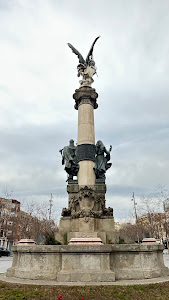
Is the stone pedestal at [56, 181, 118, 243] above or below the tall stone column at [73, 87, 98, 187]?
below

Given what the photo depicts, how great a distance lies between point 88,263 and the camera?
7422 mm

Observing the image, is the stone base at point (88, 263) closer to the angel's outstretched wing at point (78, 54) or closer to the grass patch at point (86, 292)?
the grass patch at point (86, 292)

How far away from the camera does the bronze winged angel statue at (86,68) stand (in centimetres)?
1569

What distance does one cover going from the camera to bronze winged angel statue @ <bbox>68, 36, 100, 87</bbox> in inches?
618

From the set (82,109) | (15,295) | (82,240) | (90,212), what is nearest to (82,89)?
(82,109)

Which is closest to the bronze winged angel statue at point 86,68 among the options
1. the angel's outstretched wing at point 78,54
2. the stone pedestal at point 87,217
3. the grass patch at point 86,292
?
the angel's outstretched wing at point 78,54

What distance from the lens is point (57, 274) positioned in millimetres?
7402

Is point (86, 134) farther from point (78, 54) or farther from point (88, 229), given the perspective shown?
point (78, 54)

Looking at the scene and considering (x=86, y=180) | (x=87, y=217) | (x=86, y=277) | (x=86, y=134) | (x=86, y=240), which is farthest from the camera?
(x=86, y=134)

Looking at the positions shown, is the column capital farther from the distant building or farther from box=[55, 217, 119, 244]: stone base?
the distant building

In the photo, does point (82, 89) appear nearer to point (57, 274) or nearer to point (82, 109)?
point (82, 109)

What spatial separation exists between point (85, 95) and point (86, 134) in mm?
2641

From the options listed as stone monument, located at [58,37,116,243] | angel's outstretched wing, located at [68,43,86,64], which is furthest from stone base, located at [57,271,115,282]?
angel's outstretched wing, located at [68,43,86,64]

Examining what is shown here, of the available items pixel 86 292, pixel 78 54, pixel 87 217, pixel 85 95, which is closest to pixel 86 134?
pixel 85 95
